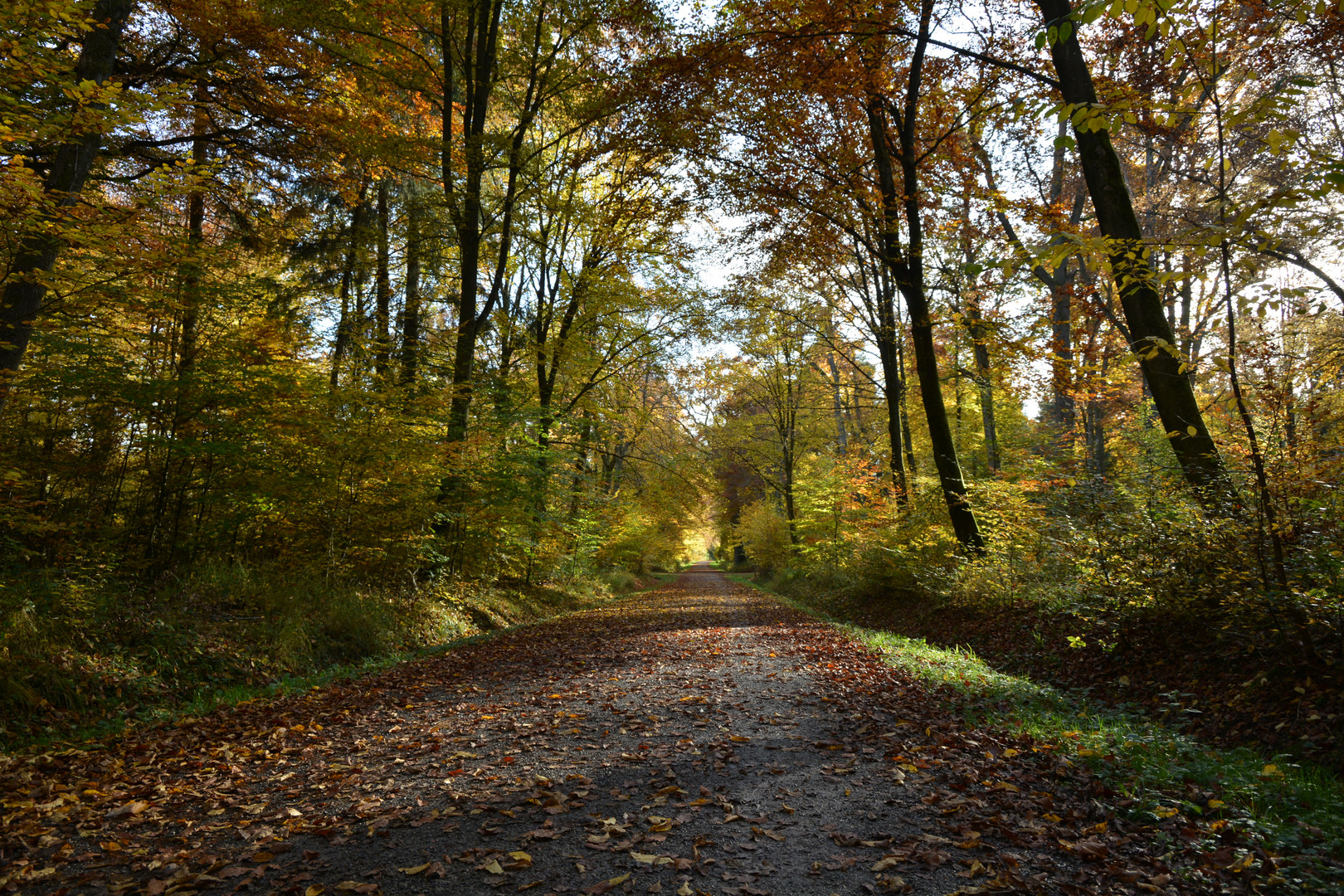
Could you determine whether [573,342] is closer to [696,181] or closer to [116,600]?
[696,181]

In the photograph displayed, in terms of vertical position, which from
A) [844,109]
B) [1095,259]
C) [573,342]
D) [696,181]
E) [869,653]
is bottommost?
[869,653]

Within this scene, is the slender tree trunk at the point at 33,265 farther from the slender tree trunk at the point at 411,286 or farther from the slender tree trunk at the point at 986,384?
the slender tree trunk at the point at 986,384

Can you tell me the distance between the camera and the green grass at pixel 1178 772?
9.46ft

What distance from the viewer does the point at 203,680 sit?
19.8 ft

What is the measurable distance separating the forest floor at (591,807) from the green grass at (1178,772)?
9 centimetres

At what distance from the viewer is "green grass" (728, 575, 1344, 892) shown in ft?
9.46

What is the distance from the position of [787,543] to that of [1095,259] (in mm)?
22659

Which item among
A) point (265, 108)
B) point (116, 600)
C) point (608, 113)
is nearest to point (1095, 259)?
point (116, 600)

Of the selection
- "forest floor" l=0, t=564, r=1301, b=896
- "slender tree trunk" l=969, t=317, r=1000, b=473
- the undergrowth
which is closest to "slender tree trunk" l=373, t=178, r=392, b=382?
the undergrowth

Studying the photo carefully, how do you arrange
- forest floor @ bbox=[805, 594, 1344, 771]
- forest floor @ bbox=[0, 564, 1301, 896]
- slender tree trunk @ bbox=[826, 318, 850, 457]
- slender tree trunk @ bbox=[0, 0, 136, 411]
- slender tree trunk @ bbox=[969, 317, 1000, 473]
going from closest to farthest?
forest floor @ bbox=[0, 564, 1301, 896] < forest floor @ bbox=[805, 594, 1344, 771] < slender tree trunk @ bbox=[0, 0, 136, 411] < slender tree trunk @ bbox=[969, 317, 1000, 473] < slender tree trunk @ bbox=[826, 318, 850, 457]

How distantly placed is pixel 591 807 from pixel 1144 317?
325 inches

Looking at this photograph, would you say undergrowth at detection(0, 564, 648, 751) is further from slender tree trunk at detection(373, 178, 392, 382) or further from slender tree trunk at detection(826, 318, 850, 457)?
slender tree trunk at detection(826, 318, 850, 457)

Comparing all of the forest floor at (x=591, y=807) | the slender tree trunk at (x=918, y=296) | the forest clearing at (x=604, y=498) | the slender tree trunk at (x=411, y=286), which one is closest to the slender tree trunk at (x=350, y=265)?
the forest clearing at (x=604, y=498)

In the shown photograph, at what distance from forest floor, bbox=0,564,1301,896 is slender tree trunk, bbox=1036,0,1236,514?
146 inches
